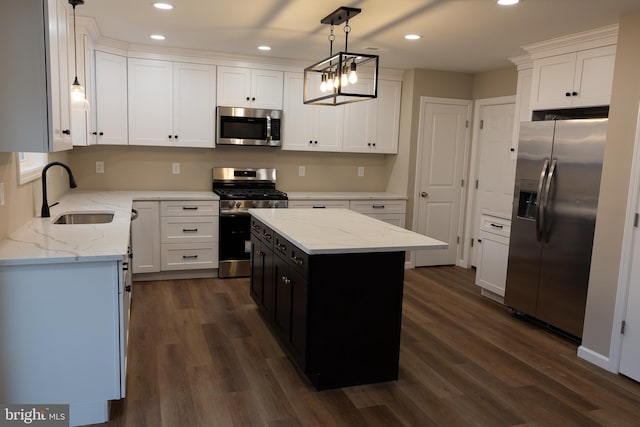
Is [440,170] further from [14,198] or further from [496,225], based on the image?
[14,198]

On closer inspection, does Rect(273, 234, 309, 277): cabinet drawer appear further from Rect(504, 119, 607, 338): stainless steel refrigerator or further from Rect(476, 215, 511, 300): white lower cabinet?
Rect(476, 215, 511, 300): white lower cabinet

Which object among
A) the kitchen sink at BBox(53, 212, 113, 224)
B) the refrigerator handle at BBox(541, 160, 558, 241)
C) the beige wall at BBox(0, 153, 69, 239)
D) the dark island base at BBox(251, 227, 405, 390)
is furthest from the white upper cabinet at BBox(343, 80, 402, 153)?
the beige wall at BBox(0, 153, 69, 239)

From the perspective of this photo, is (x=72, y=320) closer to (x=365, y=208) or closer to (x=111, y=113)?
(x=111, y=113)

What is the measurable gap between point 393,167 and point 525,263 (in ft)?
7.95

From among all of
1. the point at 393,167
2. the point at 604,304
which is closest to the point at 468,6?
the point at 604,304

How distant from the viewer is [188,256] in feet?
16.5

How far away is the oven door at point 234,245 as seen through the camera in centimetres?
507

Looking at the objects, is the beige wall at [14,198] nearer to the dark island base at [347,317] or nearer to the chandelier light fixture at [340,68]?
the dark island base at [347,317]

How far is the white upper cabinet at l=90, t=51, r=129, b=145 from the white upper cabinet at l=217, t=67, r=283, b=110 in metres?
0.97

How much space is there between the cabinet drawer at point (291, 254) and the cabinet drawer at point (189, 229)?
1.83 meters

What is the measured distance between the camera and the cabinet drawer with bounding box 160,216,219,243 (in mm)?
4902

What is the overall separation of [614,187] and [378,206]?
2721mm

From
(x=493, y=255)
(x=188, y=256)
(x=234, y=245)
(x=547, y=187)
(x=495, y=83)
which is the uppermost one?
(x=495, y=83)

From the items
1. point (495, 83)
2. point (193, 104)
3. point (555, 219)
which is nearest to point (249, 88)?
point (193, 104)
